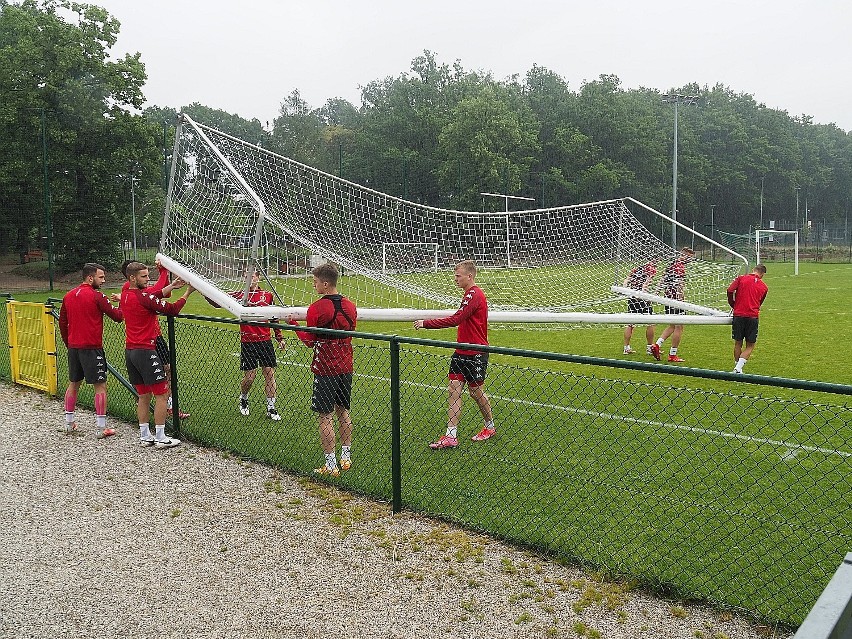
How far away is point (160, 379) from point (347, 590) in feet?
11.1

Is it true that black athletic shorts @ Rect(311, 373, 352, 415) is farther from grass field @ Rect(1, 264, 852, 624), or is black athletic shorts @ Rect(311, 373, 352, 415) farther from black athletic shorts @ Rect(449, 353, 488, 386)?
black athletic shorts @ Rect(449, 353, 488, 386)

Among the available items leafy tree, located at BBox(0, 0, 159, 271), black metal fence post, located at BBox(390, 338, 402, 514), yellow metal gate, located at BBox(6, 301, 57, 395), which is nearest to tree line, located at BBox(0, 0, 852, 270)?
leafy tree, located at BBox(0, 0, 159, 271)

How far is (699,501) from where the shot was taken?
200 inches

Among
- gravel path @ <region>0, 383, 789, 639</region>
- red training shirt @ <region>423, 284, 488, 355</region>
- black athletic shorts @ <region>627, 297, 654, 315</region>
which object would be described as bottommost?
gravel path @ <region>0, 383, 789, 639</region>

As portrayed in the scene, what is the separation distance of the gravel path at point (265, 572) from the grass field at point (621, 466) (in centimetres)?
31

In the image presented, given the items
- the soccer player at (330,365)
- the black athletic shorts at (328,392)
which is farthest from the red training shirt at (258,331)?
the black athletic shorts at (328,392)

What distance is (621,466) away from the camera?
230 inches

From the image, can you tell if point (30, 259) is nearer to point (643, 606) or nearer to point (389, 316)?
point (389, 316)

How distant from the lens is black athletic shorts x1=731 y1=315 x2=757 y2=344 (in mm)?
9500

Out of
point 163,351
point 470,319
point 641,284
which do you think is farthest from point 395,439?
point 641,284

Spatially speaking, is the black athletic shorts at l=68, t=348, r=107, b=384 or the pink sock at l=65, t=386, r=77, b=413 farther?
the pink sock at l=65, t=386, r=77, b=413

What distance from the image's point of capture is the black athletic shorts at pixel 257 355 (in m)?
7.44

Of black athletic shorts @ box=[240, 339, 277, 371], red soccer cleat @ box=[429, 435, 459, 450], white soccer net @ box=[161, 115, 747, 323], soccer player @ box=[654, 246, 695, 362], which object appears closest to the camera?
red soccer cleat @ box=[429, 435, 459, 450]

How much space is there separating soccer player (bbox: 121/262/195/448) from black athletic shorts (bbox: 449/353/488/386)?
2.59 m
